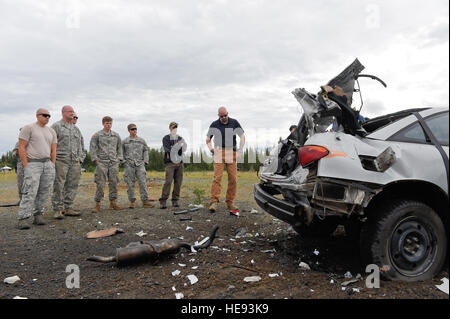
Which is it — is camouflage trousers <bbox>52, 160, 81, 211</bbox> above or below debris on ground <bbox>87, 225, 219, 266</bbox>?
above

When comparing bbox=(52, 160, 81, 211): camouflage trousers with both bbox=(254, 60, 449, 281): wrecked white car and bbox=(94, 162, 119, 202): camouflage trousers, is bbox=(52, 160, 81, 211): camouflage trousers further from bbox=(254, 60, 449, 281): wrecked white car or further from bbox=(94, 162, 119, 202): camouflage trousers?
bbox=(254, 60, 449, 281): wrecked white car

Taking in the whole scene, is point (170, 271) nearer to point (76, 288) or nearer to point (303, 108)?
point (76, 288)

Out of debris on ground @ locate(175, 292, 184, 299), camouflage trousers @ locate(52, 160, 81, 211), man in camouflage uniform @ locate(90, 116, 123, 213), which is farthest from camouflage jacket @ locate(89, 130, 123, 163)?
debris on ground @ locate(175, 292, 184, 299)

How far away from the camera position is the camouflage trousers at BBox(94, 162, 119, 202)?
754 cm

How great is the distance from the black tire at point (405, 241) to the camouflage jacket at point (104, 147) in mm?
6279

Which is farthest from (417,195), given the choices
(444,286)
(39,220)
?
(39,220)

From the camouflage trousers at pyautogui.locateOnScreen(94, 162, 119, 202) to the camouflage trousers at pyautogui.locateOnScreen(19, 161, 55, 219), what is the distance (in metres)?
1.35

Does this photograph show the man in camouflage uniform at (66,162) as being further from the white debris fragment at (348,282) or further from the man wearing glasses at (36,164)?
the white debris fragment at (348,282)

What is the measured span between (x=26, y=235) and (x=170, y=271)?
11.3ft

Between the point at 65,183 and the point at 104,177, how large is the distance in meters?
0.85

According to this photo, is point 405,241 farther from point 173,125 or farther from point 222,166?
point 173,125

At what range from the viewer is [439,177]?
308cm
